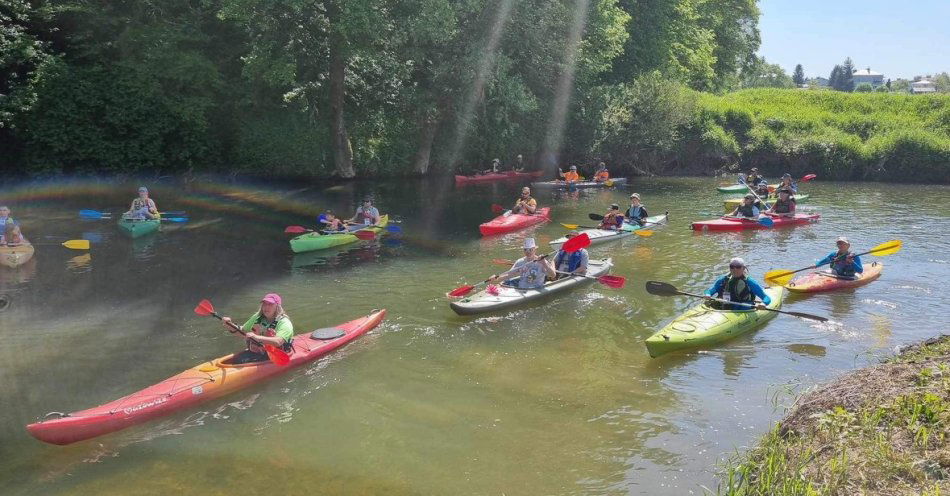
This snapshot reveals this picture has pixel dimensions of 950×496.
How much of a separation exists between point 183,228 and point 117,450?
13.8 meters

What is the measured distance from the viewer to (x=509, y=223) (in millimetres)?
20406

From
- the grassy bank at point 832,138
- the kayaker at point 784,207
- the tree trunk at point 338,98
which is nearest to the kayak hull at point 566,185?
the tree trunk at point 338,98

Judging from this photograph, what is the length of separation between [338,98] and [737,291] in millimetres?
19518

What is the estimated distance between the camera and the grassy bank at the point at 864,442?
5562mm

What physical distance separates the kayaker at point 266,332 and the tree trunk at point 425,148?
22.1 metres

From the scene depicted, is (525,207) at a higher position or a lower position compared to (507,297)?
Answer: higher

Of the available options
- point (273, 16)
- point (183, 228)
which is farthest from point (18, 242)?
point (273, 16)

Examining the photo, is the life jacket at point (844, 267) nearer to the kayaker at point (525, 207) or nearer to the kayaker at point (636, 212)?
the kayaker at point (636, 212)

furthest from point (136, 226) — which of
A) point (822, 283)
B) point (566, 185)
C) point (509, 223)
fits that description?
point (566, 185)

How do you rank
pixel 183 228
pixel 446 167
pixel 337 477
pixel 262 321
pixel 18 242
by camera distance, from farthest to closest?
pixel 446 167 < pixel 183 228 < pixel 18 242 < pixel 262 321 < pixel 337 477

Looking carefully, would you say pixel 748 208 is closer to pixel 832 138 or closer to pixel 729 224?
pixel 729 224

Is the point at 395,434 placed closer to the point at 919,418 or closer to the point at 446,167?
the point at 919,418

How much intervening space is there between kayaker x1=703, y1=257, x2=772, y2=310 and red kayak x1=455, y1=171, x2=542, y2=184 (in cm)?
1974

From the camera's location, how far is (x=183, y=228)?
20453mm
